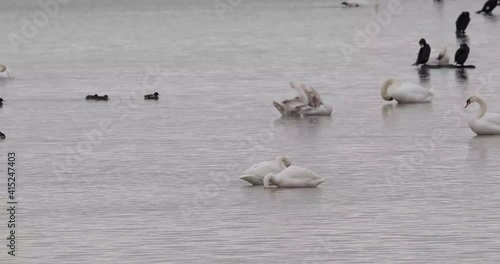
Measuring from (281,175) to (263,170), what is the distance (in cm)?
31

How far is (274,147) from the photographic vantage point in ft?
61.5

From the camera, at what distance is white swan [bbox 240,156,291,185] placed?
15844mm

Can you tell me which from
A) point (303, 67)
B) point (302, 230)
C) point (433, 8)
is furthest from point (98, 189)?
point (433, 8)

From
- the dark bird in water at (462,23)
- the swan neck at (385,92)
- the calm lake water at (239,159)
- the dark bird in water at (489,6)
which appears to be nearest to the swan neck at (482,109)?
the calm lake water at (239,159)

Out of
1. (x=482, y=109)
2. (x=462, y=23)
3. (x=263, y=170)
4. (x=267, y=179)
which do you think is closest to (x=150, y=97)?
(x=482, y=109)

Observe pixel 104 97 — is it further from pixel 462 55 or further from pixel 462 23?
pixel 462 23

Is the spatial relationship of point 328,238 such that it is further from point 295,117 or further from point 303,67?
point 303,67

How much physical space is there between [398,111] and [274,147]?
4513 mm

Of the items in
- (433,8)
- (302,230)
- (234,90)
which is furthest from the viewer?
(433,8)

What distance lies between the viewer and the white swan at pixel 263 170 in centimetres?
1584

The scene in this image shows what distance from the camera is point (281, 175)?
15.6 meters

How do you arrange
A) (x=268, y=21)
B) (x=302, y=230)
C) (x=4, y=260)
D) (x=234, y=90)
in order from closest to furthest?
(x=4, y=260) < (x=302, y=230) < (x=234, y=90) < (x=268, y=21)

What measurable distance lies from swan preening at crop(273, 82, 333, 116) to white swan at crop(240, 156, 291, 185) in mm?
6328

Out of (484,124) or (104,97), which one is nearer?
(484,124)
